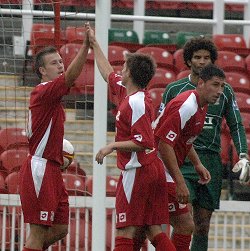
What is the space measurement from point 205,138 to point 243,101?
4499 millimetres

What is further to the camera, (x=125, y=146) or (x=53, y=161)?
(x=53, y=161)

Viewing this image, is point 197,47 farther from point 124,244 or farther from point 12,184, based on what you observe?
point 12,184

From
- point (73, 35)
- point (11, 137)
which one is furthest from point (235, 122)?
point (73, 35)

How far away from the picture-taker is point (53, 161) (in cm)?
869

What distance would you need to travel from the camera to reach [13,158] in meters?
10.6

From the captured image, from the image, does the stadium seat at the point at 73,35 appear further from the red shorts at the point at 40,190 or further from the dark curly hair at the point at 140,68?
the dark curly hair at the point at 140,68

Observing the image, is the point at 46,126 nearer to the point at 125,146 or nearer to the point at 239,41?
the point at 125,146

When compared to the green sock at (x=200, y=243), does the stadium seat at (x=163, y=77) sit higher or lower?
higher

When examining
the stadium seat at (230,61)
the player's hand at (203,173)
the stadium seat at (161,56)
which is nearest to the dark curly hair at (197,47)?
the player's hand at (203,173)

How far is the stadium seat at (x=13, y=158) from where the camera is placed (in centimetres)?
1054

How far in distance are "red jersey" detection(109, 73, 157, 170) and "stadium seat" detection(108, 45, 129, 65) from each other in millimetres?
5589

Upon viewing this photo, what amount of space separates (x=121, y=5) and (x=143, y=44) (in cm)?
485

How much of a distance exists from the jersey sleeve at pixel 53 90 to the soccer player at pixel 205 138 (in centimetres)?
108

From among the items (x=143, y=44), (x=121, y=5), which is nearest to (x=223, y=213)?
(x=143, y=44)
